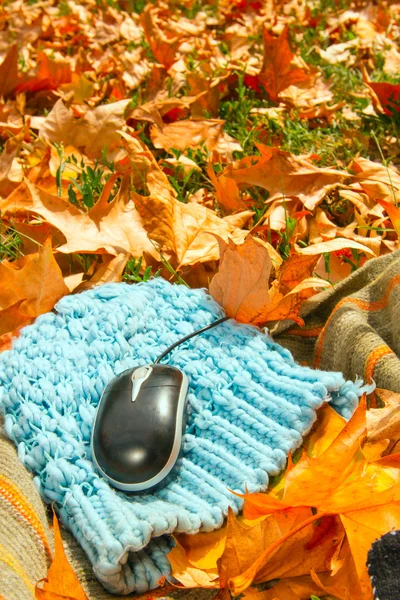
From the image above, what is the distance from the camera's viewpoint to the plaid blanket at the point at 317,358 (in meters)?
0.97

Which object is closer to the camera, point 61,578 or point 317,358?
point 61,578

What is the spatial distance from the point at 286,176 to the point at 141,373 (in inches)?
32.6

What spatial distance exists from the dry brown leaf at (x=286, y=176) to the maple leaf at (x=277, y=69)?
1.97 feet

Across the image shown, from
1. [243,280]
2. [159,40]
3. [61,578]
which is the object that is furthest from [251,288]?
[159,40]

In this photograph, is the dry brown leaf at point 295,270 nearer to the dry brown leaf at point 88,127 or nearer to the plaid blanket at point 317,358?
the plaid blanket at point 317,358

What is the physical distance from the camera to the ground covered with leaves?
0.99 metres

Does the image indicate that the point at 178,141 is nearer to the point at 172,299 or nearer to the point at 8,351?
the point at 172,299

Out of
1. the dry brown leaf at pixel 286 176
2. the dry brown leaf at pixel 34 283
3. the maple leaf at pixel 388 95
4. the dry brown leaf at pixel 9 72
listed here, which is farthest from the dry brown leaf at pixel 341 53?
the dry brown leaf at pixel 34 283

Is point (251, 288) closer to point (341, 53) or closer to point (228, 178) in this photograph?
point (228, 178)

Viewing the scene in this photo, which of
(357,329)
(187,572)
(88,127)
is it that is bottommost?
(187,572)

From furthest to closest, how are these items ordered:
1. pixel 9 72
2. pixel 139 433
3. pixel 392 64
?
pixel 392 64 → pixel 9 72 → pixel 139 433

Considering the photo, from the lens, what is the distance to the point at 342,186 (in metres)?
1.76

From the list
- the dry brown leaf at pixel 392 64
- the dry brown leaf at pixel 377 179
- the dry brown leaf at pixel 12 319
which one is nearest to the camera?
the dry brown leaf at pixel 12 319

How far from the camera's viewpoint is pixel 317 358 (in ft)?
4.44
